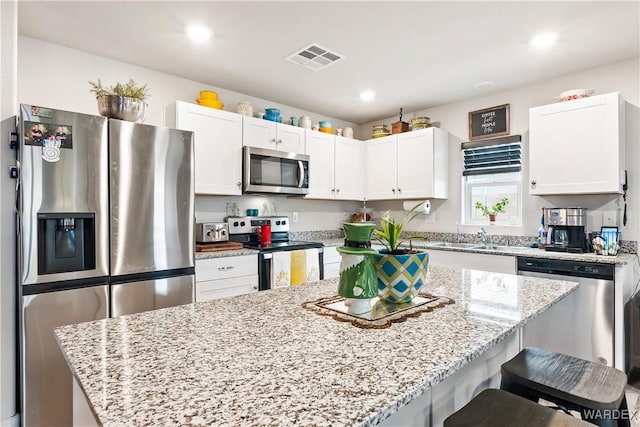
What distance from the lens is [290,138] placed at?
366 centimetres

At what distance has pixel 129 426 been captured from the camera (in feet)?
1.81

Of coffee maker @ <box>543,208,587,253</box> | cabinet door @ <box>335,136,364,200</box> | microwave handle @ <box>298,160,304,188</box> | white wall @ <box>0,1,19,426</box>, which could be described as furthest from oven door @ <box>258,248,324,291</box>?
coffee maker @ <box>543,208,587,253</box>

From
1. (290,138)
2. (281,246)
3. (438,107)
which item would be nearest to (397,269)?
(281,246)

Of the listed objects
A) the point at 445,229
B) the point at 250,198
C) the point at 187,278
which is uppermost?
the point at 250,198

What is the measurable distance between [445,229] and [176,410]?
152 inches

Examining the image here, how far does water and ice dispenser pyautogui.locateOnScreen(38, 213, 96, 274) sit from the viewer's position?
6.16 feet

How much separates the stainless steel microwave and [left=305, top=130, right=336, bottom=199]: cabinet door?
0.18 meters

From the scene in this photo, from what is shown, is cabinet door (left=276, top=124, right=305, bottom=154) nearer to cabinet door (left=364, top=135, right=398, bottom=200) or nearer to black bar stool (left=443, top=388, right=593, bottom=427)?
cabinet door (left=364, top=135, right=398, bottom=200)

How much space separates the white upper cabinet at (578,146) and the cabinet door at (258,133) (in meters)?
2.38

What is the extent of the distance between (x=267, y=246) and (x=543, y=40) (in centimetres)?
268

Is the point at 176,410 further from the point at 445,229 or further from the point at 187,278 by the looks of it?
the point at 445,229

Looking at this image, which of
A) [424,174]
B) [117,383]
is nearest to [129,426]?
[117,383]

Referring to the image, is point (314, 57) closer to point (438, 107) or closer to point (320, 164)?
point (320, 164)

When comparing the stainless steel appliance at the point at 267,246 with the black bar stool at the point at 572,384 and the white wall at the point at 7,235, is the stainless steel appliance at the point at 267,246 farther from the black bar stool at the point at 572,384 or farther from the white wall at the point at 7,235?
the black bar stool at the point at 572,384
